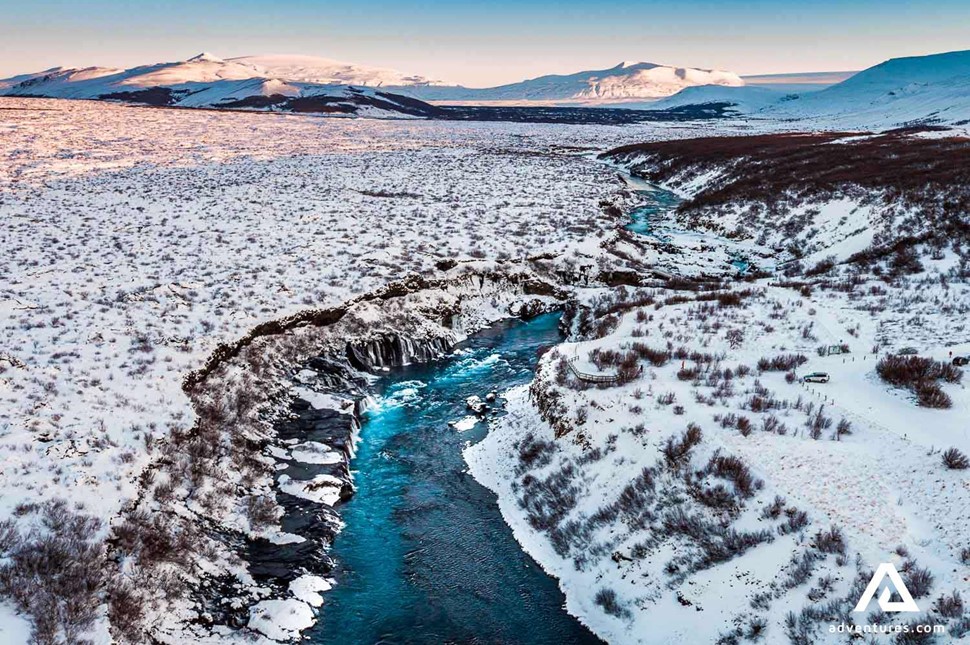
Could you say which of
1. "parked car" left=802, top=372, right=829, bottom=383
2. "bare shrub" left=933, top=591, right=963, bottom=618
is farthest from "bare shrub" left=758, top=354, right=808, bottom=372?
"bare shrub" left=933, top=591, right=963, bottom=618

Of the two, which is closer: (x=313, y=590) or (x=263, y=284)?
(x=313, y=590)

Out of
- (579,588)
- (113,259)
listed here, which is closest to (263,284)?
(113,259)

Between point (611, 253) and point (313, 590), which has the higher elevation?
point (611, 253)

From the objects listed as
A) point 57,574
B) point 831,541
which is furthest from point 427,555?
point 831,541

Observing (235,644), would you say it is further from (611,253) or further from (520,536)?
(611,253)

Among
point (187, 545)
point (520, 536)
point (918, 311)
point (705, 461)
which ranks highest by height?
point (918, 311)

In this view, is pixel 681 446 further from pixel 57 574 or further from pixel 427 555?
pixel 57 574

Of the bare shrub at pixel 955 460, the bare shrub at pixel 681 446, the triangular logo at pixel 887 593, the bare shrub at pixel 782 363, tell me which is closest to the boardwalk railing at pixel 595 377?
the bare shrub at pixel 681 446
